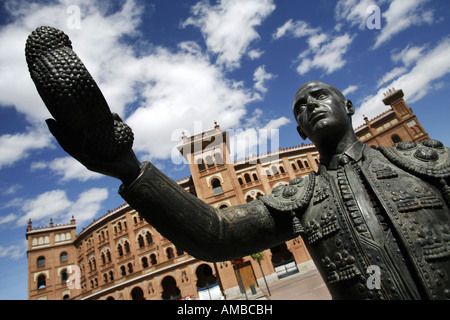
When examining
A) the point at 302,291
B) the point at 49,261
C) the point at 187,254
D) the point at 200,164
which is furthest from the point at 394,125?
the point at 49,261

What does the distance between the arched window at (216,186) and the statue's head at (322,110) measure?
24079 millimetres

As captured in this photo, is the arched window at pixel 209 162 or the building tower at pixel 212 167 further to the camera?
the arched window at pixel 209 162

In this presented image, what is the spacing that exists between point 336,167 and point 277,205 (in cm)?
51

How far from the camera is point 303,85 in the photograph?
82.7 inches

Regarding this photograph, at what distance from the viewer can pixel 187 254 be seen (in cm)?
2705

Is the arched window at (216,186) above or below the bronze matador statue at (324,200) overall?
above

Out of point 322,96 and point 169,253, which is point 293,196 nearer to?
point 322,96

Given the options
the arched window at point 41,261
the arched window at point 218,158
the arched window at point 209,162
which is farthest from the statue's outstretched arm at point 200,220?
the arched window at point 41,261

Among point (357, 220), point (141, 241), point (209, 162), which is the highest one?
point (209, 162)

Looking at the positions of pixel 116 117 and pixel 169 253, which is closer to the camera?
pixel 116 117

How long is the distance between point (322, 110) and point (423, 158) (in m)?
0.68

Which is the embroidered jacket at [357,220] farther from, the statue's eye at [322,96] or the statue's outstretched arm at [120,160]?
the statue's eye at [322,96]

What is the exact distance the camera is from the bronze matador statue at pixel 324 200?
1154mm
